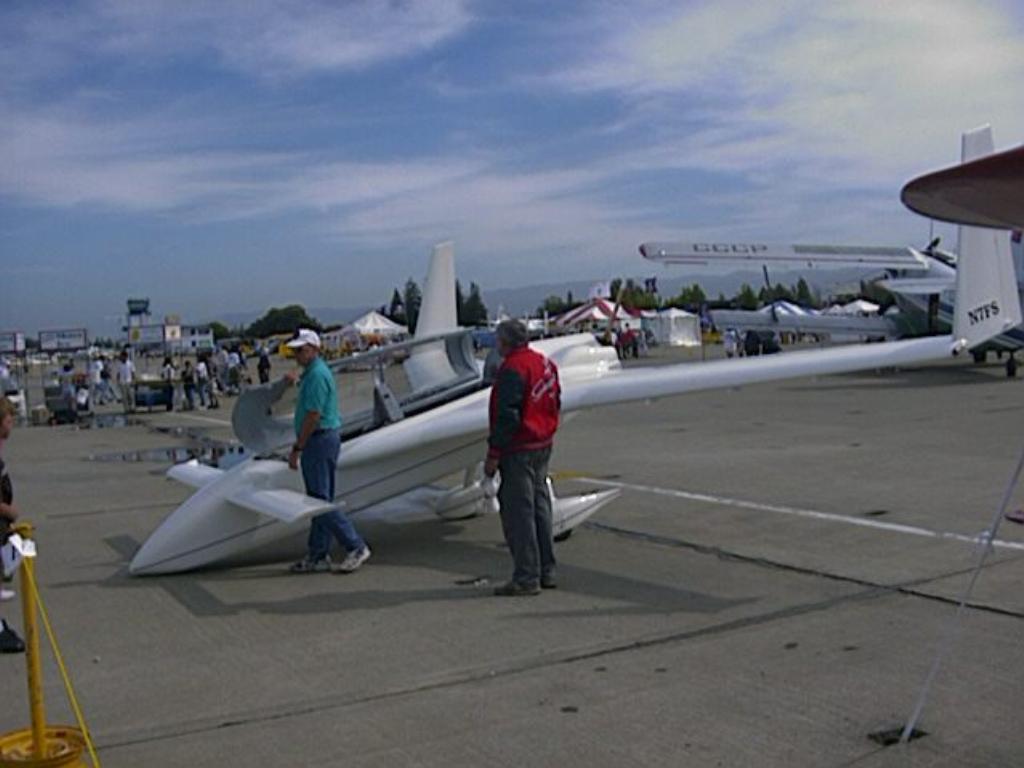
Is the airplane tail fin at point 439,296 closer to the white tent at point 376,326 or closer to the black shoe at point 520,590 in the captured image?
the black shoe at point 520,590

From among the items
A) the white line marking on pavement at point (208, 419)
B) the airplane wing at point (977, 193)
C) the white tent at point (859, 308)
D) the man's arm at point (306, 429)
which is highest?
the airplane wing at point (977, 193)

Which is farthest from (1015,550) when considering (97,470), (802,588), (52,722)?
(97,470)

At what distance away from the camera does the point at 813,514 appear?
9.30m

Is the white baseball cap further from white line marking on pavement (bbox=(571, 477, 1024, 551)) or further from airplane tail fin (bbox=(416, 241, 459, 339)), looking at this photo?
white line marking on pavement (bbox=(571, 477, 1024, 551))

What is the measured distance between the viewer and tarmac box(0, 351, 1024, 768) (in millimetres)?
4492

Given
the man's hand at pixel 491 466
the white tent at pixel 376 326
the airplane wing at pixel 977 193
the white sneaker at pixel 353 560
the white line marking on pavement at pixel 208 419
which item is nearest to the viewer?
the airplane wing at pixel 977 193

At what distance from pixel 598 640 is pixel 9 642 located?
10.9 ft

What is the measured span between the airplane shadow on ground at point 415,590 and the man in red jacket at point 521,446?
0.28 metres

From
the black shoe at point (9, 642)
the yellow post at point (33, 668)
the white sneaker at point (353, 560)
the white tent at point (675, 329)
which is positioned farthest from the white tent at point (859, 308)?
the yellow post at point (33, 668)

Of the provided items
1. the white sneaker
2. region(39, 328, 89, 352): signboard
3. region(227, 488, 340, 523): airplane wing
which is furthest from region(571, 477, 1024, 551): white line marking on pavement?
region(39, 328, 89, 352): signboard

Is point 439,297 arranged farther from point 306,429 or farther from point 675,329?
point 675,329

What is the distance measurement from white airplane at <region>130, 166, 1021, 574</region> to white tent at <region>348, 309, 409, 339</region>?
42.6m

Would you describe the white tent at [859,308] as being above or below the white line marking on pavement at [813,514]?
above

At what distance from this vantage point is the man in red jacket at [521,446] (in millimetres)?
6871
